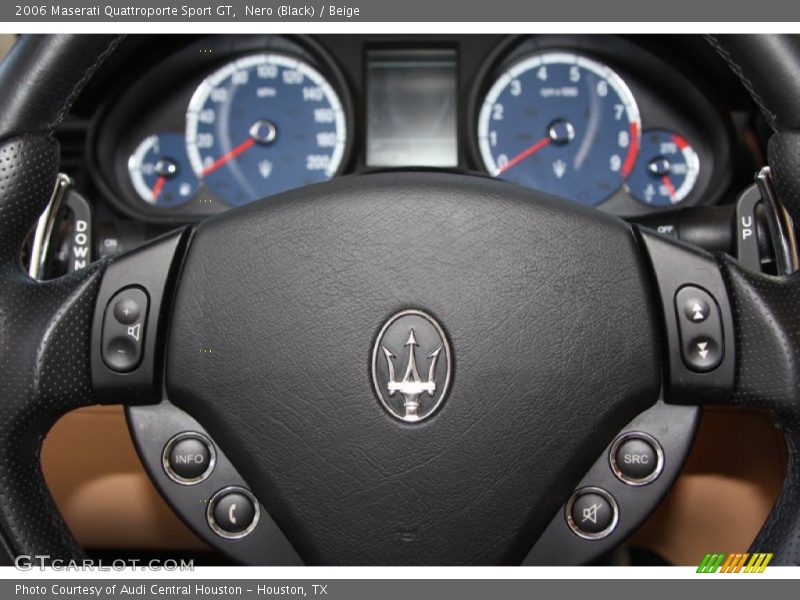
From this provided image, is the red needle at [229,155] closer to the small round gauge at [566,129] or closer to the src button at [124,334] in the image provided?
the small round gauge at [566,129]

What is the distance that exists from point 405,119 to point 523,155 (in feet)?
0.82

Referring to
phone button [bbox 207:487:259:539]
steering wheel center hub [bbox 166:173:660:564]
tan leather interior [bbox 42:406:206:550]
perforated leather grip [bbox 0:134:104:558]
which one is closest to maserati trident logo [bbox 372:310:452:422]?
steering wheel center hub [bbox 166:173:660:564]

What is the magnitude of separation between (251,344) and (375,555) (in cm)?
20

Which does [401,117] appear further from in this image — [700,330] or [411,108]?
[700,330]

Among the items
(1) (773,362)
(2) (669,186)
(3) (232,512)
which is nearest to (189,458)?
(3) (232,512)

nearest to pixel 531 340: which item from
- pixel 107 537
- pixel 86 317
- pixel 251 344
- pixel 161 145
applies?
pixel 251 344

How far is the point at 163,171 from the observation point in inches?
70.5

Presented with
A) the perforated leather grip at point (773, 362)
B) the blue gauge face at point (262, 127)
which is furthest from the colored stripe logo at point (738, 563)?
the blue gauge face at point (262, 127)

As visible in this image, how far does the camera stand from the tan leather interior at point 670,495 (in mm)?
1102

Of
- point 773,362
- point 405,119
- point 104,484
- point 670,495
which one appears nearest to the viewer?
point 773,362

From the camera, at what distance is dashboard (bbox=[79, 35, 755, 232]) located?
175 centimetres

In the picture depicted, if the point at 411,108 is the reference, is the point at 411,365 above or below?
below

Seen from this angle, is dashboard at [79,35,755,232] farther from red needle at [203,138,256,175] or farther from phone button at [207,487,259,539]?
phone button at [207,487,259,539]

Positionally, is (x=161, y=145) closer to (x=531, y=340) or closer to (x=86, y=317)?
(x=86, y=317)
